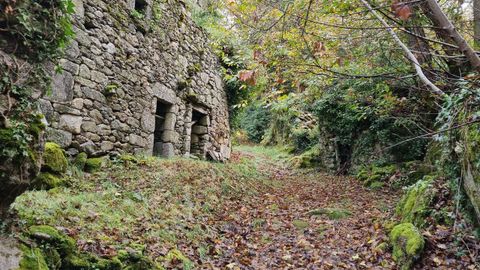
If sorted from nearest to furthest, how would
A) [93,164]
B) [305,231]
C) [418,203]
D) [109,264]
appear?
[109,264]
[418,203]
[305,231]
[93,164]

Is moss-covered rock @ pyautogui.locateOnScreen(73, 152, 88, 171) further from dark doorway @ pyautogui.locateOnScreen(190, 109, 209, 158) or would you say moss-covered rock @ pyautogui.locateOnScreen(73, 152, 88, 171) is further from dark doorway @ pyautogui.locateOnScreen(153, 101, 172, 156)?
dark doorway @ pyautogui.locateOnScreen(190, 109, 209, 158)

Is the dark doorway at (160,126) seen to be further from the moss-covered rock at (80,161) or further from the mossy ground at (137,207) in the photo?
the moss-covered rock at (80,161)

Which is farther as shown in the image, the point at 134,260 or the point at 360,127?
the point at 360,127

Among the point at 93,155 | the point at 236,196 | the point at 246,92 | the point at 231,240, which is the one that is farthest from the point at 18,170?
the point at 246,92

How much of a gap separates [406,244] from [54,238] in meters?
3.49

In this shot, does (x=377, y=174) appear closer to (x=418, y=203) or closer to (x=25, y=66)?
(x=418, y=203)

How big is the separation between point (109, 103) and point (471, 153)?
545 cm

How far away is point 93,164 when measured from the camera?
5.52m

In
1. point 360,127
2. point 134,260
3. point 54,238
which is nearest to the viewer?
point 54,238

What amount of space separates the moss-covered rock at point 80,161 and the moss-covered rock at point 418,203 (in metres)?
4.82

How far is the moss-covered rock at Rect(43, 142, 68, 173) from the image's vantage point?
4559 millimetres

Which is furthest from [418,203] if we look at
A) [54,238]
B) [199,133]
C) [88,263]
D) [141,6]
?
[141,6]

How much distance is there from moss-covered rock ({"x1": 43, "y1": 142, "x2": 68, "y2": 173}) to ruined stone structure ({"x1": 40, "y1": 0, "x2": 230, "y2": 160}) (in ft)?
1.12

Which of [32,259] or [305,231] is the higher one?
[32,259]
